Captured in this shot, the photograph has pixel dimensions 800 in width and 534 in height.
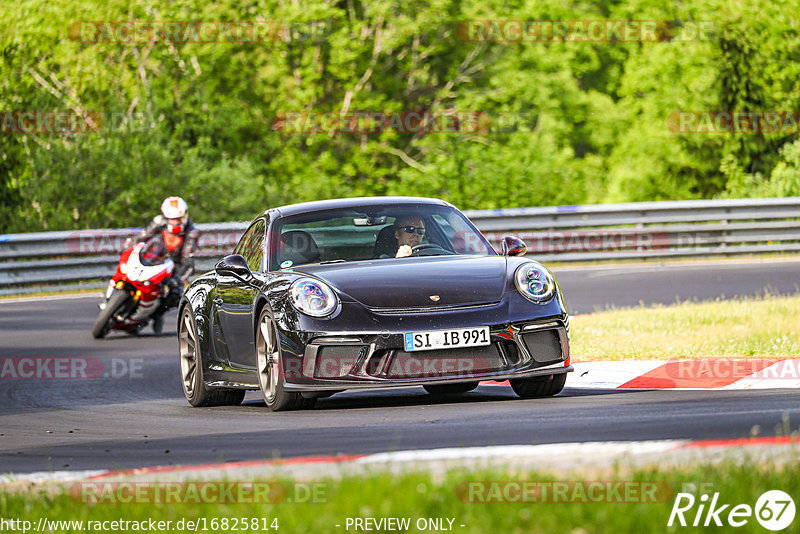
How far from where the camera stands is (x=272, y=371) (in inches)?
360

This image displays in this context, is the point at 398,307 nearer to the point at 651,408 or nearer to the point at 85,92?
the point at 651,408

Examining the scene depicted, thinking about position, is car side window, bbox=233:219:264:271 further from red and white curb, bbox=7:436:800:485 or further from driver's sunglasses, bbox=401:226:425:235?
red and white curb, bbox=7:436:800:485

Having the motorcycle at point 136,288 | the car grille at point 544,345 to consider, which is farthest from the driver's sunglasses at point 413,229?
the motorcycle at point 136,288

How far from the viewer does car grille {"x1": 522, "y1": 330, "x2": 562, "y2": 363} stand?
29.0ft

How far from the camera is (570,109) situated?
49469 mm

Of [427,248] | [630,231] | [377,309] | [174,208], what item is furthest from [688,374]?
[630,231]

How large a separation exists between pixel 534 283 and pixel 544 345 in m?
0.39

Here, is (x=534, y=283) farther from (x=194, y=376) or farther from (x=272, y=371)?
(x=194, y=376)

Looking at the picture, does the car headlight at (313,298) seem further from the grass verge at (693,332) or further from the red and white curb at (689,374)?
the grass verge at (693,332)

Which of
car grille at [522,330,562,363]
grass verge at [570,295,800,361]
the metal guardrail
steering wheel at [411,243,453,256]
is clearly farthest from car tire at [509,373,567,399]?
the metal guardrail

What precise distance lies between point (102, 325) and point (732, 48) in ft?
75.4

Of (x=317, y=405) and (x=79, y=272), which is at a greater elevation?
(x=317, y=405)

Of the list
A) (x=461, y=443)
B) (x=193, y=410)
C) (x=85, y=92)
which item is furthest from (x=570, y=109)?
Answer: (x=461, y=443)

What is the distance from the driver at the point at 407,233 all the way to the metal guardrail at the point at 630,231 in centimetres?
1541
